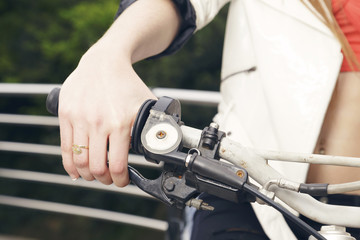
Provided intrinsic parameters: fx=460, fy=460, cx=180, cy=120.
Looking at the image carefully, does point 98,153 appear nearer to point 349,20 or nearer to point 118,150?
point 118,150

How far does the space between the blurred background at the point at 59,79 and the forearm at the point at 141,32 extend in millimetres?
2353

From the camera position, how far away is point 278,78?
79 cm

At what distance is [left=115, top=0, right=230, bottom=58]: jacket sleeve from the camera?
31.1 inches

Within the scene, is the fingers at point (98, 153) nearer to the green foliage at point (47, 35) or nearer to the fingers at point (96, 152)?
the fingers at point (96, 152)

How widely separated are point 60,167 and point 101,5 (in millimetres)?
1558

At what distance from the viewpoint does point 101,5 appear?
4273 mm

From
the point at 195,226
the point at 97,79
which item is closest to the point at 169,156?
the point at 97,79

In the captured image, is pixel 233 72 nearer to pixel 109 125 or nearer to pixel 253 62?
pixel 253 62

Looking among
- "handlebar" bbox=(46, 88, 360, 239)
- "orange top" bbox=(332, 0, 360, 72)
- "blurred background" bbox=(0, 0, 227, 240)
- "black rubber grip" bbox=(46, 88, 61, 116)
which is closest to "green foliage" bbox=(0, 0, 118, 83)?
"blurred background" bbox=(0, 0, 227, 240)

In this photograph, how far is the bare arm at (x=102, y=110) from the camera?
0.55 metres

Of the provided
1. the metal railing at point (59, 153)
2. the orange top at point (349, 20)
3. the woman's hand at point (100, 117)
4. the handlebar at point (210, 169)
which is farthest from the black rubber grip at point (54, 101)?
the metal railing at point (59, 153)

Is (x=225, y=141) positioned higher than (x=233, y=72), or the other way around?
(x=233, y=72)

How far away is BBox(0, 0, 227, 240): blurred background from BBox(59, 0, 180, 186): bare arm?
2526mm

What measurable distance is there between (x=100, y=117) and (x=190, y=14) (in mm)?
315
